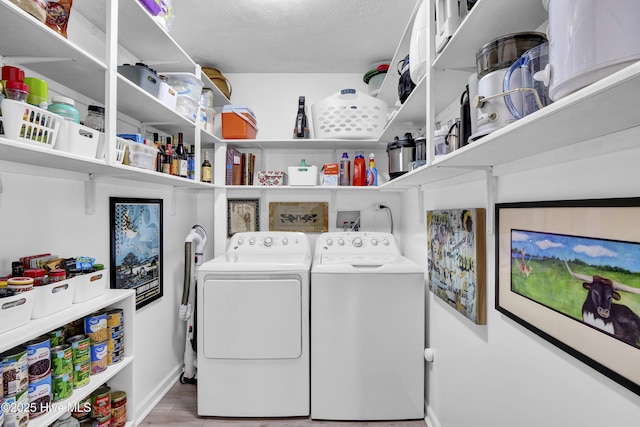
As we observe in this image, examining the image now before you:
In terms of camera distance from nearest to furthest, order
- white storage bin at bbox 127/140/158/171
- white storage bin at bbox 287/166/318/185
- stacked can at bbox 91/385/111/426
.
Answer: stacked can at bbox 91/385/111/426 → white storage bin at bbox 127/140/158/171 → white storage bin at bbox 287/166/318/185

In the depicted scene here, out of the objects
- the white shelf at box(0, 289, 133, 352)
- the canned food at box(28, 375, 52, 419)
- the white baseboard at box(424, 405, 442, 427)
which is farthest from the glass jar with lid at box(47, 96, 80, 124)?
the white baseboard at box(424, 405, 442, 427)

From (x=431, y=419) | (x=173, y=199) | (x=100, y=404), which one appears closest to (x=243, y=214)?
(x=173, y=199)

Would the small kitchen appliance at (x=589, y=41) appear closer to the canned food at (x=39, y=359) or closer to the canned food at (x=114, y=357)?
the canned food at (x=39, y=359)

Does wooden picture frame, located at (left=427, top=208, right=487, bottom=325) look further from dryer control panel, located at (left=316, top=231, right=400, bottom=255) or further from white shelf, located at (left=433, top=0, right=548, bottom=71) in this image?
white shelf, located at (left=433, top=0, right=548, bottom=71)

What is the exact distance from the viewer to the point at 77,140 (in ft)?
3.87

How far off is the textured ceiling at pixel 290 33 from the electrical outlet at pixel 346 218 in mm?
1255

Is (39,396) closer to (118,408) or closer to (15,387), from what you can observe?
(15,387)

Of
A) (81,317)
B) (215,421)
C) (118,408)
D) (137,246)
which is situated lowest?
(215,421)

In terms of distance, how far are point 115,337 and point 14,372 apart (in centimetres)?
46

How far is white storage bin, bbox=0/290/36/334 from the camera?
0.98 metres

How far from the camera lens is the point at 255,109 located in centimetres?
293

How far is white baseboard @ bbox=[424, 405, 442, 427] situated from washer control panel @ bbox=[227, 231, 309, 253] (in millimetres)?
1351

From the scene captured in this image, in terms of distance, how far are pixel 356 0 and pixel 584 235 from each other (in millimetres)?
1755

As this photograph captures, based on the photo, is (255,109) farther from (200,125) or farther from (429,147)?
(429,147)
